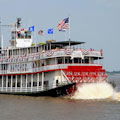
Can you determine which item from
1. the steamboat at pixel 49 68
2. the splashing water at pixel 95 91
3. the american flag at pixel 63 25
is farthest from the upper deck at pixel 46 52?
the splashing water at pixel 95 91

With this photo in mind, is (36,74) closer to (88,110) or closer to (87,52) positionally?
(87,52)

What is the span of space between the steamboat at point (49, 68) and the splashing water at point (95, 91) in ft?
2.19

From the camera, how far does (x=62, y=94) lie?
45.3 meters

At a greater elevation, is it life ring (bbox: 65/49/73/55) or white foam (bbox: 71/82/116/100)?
life ring (bbox: 65/49/73/55)

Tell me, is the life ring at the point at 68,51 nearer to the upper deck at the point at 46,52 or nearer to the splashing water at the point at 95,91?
the upper deck at the point at 46,52

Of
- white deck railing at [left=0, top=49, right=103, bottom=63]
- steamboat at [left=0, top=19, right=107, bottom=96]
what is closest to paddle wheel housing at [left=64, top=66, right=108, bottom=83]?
steamboat at [left=0, top=19, right=107, bottom=96]

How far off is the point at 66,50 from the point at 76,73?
2590mm

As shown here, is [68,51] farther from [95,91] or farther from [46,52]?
[95,91]

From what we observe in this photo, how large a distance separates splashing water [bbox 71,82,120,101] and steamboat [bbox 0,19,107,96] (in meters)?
0.67

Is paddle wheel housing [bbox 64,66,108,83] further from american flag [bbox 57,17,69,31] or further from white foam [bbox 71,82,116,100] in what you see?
american flag [bbox 57,17,69,31]

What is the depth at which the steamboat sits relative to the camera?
45625mm

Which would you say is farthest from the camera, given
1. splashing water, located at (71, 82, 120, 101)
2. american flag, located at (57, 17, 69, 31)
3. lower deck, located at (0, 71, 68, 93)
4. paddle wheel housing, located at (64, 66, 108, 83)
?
american flag, located at (57, 17, 69, 31)

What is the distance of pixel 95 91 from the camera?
4491cm

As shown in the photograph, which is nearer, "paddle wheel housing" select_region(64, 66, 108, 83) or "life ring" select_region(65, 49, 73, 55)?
"paddle wheel housing" select_region(64, 66, 108, 83)
